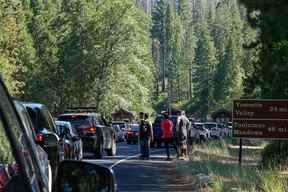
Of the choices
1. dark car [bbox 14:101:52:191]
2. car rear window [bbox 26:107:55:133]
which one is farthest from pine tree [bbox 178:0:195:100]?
dark car [bbox 14:101:52:191]

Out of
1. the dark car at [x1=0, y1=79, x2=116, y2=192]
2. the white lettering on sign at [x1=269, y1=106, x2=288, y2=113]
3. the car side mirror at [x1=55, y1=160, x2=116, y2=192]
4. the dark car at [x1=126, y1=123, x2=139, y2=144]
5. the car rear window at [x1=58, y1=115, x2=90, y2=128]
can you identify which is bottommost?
the dark car at [x1=126, y1=123, x2=139, y2=144]

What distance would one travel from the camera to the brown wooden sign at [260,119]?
1778 centimetres

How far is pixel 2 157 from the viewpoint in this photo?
2.70m

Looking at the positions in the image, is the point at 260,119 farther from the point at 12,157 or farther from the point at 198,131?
the point at 198,131

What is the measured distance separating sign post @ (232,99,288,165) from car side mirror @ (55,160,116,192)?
14.7 m

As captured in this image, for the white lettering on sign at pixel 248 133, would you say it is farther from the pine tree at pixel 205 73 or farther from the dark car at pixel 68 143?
the pine tree at pixel 205 73

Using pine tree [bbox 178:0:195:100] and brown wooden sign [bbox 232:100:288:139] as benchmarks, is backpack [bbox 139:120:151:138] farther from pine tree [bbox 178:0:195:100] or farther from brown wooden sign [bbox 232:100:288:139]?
pine tree [bbox 178:0:195:100]

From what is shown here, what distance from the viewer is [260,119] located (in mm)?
18141

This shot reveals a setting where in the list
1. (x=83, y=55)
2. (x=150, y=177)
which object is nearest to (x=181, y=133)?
(x=150, y=177)

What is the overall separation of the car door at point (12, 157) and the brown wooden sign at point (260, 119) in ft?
50.3

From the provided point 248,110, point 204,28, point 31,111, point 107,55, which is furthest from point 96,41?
point 204,28

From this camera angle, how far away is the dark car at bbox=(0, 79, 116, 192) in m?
2.59

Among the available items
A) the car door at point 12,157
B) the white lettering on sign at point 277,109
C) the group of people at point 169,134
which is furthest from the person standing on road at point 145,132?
the car door at point 12,157

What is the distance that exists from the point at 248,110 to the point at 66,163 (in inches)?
604
